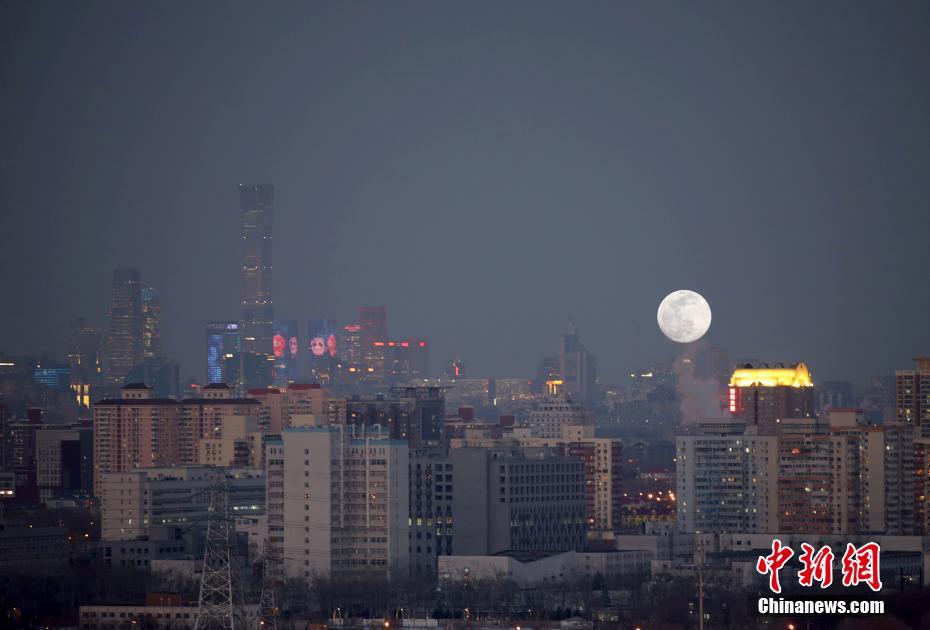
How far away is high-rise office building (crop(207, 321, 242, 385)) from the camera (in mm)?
160000

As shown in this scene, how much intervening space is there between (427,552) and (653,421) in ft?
248

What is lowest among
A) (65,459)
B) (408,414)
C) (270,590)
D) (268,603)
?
(268,603)

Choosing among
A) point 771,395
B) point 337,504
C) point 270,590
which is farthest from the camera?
point 771,395

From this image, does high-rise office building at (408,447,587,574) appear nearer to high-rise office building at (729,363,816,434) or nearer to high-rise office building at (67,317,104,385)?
high-rise office building at (729,363,816,434)

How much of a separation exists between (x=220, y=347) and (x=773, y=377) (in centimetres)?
6574

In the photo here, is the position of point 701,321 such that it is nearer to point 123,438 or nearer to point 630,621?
point 123,438

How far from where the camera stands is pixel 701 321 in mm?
125312

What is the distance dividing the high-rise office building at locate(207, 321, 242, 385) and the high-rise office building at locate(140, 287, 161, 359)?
3.54 metres

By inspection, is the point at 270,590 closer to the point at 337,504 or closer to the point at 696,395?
the point at 337,504

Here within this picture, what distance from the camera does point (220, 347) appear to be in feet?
537

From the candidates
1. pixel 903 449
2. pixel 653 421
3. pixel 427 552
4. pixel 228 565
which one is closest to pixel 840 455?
pixel 903 449

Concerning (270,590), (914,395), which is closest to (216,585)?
(270,590)

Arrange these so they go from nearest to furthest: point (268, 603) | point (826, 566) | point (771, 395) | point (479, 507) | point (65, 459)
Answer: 1. point (826, 566)
2. point (268, 603)
3. point (479, 507)
4. point (771, 395)
5. point (65, 459)

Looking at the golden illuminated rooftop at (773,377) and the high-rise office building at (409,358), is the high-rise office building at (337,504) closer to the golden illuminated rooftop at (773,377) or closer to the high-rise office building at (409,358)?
the golden illuminated rooftop at (773,377)
